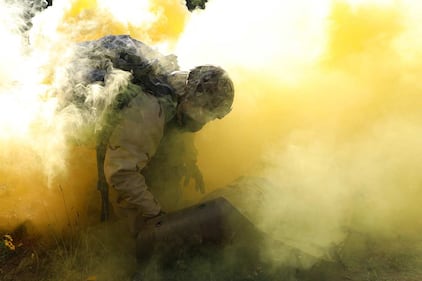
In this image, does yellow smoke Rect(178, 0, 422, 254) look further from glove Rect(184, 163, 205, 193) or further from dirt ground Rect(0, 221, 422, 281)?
glove Rect(184, 163, 205, 193)

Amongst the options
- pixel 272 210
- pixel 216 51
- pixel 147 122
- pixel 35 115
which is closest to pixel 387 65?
pixel 216 51

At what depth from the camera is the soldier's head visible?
11.0 feet

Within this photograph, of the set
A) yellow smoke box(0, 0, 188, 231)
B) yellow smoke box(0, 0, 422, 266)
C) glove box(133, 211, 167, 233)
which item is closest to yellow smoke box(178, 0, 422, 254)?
yellow smoke box(0, 0, 422, 266)

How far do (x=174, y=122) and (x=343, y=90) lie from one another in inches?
85.2

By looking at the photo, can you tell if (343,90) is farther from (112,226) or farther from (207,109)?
(112,226)

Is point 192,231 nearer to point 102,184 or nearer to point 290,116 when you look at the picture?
point 102,184

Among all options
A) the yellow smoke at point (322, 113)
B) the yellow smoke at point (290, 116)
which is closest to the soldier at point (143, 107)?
the yellow smoke at point (290, 116)

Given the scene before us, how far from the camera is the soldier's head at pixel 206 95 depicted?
336cm

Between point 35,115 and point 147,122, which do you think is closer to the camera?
point 147,122

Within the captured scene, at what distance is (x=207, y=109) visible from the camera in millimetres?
3434

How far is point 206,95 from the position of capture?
3.37m

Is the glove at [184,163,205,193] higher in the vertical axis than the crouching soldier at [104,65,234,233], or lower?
lower

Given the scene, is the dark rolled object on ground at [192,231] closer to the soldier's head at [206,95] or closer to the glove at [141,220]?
the glove at [141,220]

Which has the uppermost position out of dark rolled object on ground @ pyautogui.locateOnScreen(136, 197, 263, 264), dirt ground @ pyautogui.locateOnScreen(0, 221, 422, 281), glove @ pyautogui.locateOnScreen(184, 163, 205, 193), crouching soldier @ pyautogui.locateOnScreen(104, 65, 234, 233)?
crouching soldier @ pyautogui.locateOnScreen(104, 65, 234, 233)
